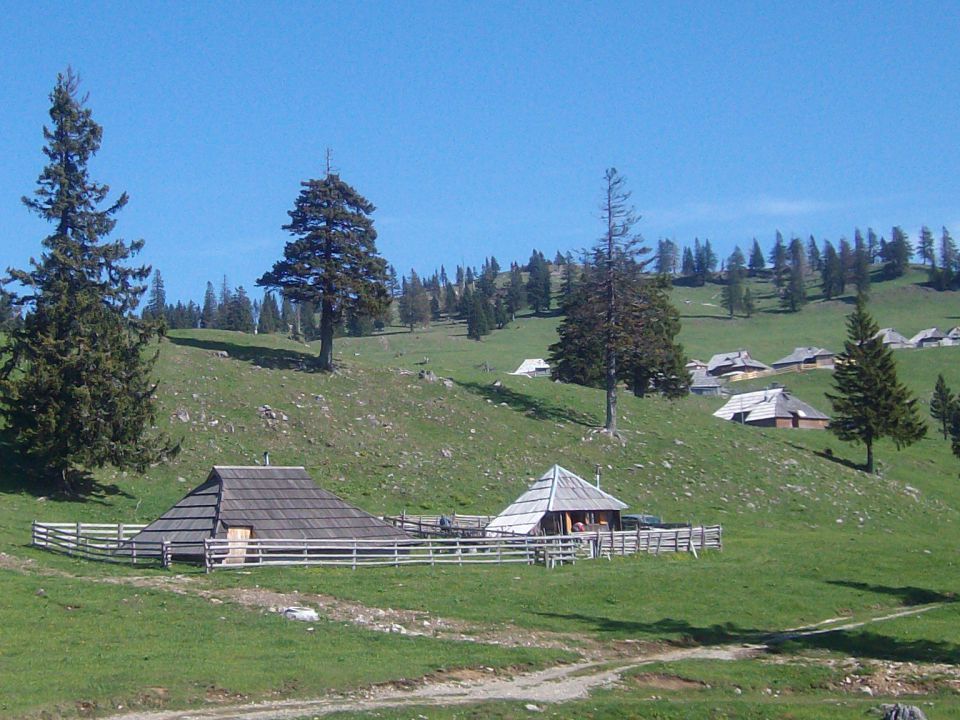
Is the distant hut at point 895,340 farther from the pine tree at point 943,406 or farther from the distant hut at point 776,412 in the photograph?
the distant hut at point 776,412

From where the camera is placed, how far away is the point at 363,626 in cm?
2770

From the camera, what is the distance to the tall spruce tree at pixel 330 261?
228ft

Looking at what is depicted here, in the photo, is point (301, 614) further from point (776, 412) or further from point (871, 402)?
point (776, 412)

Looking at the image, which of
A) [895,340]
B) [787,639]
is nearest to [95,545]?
[787,639]

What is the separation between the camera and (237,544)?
35.8 meters

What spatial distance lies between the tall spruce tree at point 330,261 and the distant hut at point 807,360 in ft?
300

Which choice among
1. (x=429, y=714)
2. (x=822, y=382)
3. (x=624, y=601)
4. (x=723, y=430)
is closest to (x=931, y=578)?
(x=624, y=601)

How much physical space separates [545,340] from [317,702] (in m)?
159

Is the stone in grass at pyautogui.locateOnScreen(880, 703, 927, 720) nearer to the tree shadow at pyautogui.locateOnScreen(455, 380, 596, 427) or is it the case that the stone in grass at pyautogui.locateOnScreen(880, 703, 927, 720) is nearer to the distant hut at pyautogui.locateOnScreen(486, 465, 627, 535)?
the distant hut at pyautogui.locateOnScreen(486, 465, 627, 535)

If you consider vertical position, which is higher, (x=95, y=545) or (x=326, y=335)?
(x=326, y=335)

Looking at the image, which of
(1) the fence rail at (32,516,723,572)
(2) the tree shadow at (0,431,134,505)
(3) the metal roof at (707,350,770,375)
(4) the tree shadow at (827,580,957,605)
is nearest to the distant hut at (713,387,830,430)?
(3) the metal roof at (707,350,770,375)

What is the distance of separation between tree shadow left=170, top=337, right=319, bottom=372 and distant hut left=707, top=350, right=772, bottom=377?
85681 millimetres

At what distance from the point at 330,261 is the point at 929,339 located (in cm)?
12110

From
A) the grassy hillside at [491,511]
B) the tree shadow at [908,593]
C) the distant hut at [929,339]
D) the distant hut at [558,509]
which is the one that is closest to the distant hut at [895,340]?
the distant hut at [929,339]
